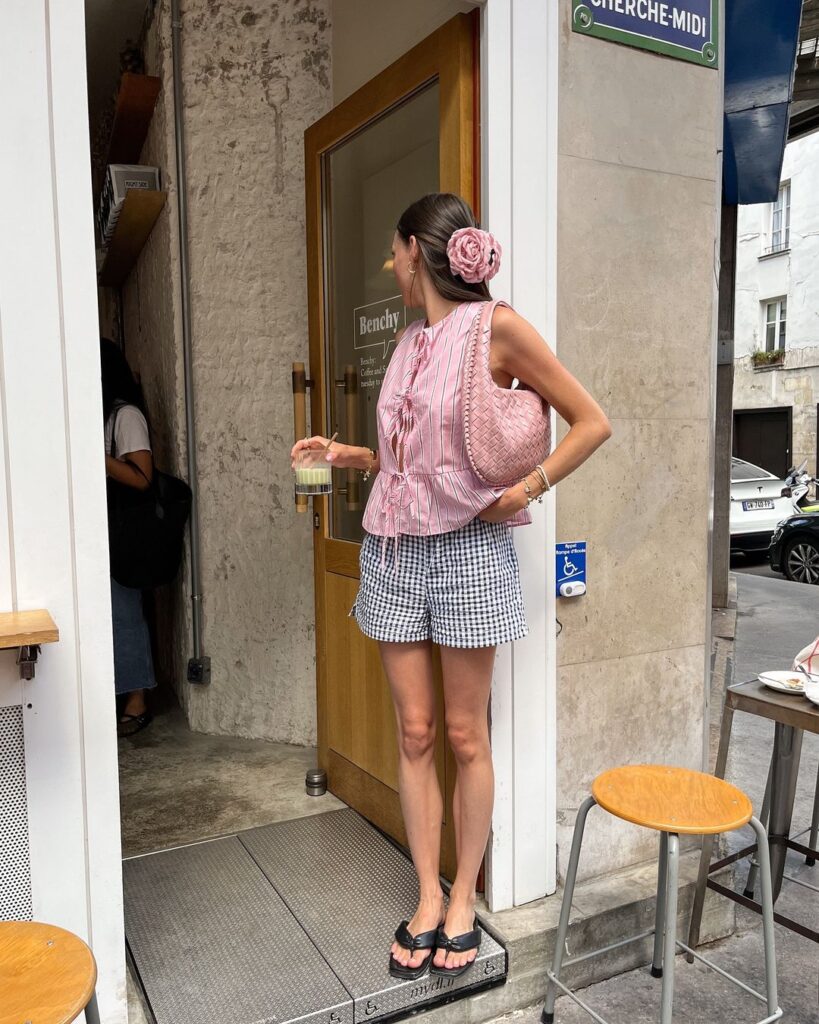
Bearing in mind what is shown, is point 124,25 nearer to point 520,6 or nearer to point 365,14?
point 365,14

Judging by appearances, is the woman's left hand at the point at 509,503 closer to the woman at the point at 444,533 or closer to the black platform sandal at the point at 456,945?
the woman at the point at 444,533

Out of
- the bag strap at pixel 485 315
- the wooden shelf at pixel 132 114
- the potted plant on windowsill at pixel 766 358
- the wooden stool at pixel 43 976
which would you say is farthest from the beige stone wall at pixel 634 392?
the potted plant on windowsill at pixel 766 358

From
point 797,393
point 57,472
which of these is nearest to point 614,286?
point 57,472

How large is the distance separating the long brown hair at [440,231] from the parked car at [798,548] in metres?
7.92

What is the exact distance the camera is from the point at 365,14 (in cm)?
275

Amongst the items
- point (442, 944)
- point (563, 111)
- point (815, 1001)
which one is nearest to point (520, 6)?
point (563, 111)

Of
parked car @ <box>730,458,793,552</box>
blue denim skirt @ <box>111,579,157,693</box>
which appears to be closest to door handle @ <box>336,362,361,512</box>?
blue denim skirt @ <box>111,579,157,693</box>

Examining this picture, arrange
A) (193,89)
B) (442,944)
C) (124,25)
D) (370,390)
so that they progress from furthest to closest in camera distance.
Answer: (124,25) < (193,89) < (370,390) < (442,944)

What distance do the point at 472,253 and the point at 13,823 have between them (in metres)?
1.46

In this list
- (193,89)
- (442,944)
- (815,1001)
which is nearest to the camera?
(442,944)

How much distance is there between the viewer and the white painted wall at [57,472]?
1.53 meters

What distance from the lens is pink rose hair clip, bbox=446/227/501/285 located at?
1.70m

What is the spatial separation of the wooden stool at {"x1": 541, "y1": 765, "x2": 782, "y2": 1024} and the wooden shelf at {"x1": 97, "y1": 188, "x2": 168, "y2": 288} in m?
2.82

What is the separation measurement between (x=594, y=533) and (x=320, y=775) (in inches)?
53.3
